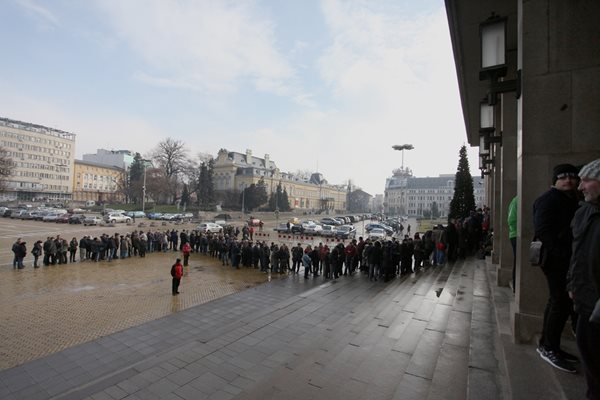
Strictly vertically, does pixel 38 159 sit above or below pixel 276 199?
above

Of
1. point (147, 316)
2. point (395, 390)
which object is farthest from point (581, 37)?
point (147, 316)

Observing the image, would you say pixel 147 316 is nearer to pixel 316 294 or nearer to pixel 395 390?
pixel 316 294

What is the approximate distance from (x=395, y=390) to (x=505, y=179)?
4978mm

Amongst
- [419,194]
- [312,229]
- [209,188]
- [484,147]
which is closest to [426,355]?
[484,147]

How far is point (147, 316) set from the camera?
9984mm

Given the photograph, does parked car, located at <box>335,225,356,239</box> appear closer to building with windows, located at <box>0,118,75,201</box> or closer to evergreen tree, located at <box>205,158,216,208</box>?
evergreen tree, located at <box>205,158,216,208</box>

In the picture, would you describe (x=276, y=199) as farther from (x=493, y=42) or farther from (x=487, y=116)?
(x=493, y=42)

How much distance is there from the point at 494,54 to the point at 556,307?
3.45m

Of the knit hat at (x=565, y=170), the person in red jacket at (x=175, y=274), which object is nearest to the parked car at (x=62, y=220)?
the person in red jacket at (x=175, y=274)

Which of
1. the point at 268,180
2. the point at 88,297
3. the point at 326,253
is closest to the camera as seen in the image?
the point at 88,297

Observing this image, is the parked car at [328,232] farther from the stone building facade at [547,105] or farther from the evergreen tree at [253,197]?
the evergreen tree at [253,197]

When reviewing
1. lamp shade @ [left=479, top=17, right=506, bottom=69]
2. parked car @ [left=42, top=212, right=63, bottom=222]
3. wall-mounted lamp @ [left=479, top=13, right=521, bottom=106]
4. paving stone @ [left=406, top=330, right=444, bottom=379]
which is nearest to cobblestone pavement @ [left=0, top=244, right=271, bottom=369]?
paving stone @ [left=406, top=330, right=444, bottom=379]

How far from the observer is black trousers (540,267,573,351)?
3002mm

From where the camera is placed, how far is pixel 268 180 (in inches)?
4107
